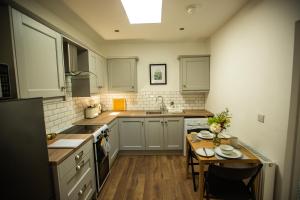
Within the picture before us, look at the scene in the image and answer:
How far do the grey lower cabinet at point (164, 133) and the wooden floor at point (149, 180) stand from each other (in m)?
0.25

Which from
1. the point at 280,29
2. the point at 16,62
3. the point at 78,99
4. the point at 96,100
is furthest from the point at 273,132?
the point at 96,100

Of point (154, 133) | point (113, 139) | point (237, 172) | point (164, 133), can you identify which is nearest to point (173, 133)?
point (164, 133)

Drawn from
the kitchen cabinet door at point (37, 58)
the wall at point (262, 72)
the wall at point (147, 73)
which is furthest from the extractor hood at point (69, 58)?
the wall at point (262, 72)

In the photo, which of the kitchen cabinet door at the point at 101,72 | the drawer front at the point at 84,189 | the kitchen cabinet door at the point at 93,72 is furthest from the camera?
the kitchen cabinet door at the point at 101,72

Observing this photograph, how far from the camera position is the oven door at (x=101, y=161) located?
2.06 m

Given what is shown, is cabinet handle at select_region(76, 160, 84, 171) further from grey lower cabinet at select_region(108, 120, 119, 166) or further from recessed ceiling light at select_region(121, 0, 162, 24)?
recessed ceiling light at select_region(121, 0, 162, 24)

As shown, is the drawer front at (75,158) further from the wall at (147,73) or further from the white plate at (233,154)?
the wall at (147,73)

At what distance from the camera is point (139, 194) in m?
2.12

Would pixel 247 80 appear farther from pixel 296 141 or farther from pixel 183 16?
pixel 183 16

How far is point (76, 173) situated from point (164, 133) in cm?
199

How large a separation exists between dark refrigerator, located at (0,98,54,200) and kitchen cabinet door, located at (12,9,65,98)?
1.52ft

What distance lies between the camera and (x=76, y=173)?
1.58 meters

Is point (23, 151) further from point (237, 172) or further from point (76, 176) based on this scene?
point (237, 172)

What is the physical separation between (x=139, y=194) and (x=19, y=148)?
177cm
